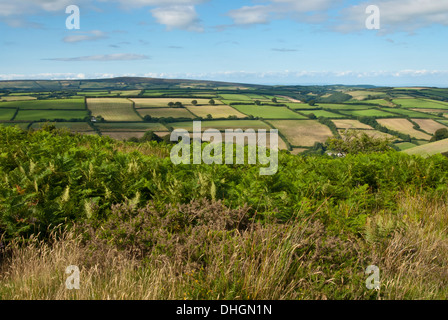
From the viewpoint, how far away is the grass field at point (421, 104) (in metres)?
87.1

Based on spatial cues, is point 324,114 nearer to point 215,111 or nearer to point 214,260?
point 215,111

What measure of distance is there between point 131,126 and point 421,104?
77381mm

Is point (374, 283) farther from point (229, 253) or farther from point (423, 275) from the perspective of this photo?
point (229, 253)

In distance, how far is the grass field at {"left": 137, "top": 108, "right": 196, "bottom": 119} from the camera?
6347 centimetres

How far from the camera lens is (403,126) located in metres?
63.5

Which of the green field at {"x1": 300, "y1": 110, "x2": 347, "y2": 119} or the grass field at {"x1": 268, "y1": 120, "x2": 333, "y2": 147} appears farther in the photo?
the green field at {"x1": 300, "y1": 110, "x2": 347, "y2": 119}

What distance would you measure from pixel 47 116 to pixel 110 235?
58.0 m

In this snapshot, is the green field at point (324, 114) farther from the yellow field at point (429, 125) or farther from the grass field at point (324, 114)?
the yellow field at point (429, 125)

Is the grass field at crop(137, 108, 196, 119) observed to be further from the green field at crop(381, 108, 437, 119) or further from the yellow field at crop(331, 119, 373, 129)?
the green field at crop(381, 108, 437, 119)

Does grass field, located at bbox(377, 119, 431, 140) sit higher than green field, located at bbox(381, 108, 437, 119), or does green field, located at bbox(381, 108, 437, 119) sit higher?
green field, located at bbox(381, 108, 437, 119)

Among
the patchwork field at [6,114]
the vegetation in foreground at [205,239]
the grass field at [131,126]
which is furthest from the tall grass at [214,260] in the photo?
the patchwork field at [6,114]

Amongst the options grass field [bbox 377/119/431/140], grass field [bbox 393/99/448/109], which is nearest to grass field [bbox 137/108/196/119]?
grass field [bbox 377/119/431/140]

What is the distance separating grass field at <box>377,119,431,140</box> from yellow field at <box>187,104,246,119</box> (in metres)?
27.4

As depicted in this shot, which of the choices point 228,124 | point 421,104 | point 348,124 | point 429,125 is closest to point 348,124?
point 348,124
